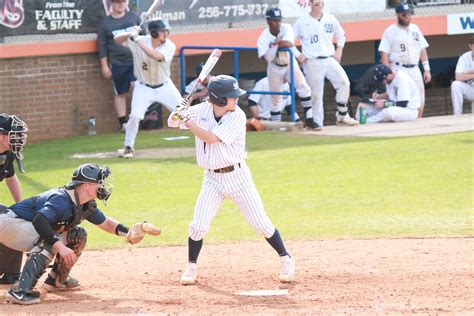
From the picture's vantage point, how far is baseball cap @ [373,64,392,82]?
17.5 m

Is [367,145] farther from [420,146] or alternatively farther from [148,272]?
[148,272]

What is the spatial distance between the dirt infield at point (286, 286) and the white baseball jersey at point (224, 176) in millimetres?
532

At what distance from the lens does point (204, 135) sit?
780 cm

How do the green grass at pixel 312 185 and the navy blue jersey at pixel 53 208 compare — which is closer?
the navy blue jersey at pixel 53 208

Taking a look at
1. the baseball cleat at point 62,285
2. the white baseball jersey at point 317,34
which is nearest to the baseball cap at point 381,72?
the white baseball jersey at point 317,34

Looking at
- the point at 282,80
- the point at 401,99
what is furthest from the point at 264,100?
the point at 401,99

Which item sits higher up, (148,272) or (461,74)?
(461,74)

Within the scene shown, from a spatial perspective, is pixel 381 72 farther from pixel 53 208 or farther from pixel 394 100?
pixel 53 208

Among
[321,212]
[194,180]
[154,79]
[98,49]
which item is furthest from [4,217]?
[98,49]

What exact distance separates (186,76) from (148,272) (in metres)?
11.0

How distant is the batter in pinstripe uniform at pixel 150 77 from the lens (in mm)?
14320

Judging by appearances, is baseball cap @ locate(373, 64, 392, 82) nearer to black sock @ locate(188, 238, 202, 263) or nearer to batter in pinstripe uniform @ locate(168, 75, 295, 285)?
batter in pinstripe uniform @ locate(168, 75, 295, 285)

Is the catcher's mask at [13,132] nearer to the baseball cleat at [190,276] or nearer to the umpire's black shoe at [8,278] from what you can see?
the umpire's black shoe at [8,278]

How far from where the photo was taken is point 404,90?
17.4m
